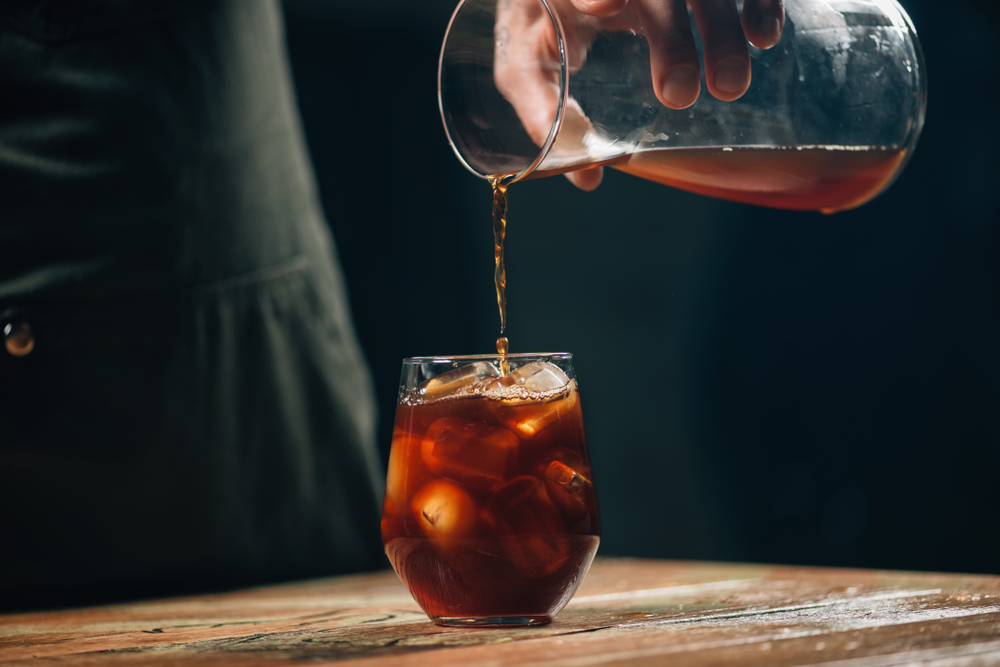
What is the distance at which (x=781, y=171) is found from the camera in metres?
1.39

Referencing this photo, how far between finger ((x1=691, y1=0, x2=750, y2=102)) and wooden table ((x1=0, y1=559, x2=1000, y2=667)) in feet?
2.11

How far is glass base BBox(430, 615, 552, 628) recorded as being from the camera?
1.16 meters

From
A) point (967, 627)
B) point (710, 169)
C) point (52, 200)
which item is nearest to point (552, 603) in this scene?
point (967, 627)

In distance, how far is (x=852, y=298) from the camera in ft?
11.1

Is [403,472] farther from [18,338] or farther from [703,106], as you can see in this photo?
[18,338]

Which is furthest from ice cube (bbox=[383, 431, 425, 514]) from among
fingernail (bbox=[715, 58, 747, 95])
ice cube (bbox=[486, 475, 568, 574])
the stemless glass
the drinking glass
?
fingernail (bbox=[715, 58, 747, 95])

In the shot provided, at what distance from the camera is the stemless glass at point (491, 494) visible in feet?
3.71

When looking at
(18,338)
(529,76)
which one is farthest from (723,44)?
(18,338)

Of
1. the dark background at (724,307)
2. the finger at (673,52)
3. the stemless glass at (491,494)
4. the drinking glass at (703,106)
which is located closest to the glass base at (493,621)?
the stemless glass at (491,494)

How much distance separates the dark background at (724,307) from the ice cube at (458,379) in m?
2.39

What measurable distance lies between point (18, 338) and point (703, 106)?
109 centimetres

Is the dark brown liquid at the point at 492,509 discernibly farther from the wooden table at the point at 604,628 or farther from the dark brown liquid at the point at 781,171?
the dark brown liquid at the point at 781,171

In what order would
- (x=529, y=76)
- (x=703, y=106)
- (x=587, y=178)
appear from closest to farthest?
(x=703, y=106) < (x=529, y=76) < (x=587, y=178)

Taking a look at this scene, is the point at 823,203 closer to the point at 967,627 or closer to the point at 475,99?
the point at 475,99
